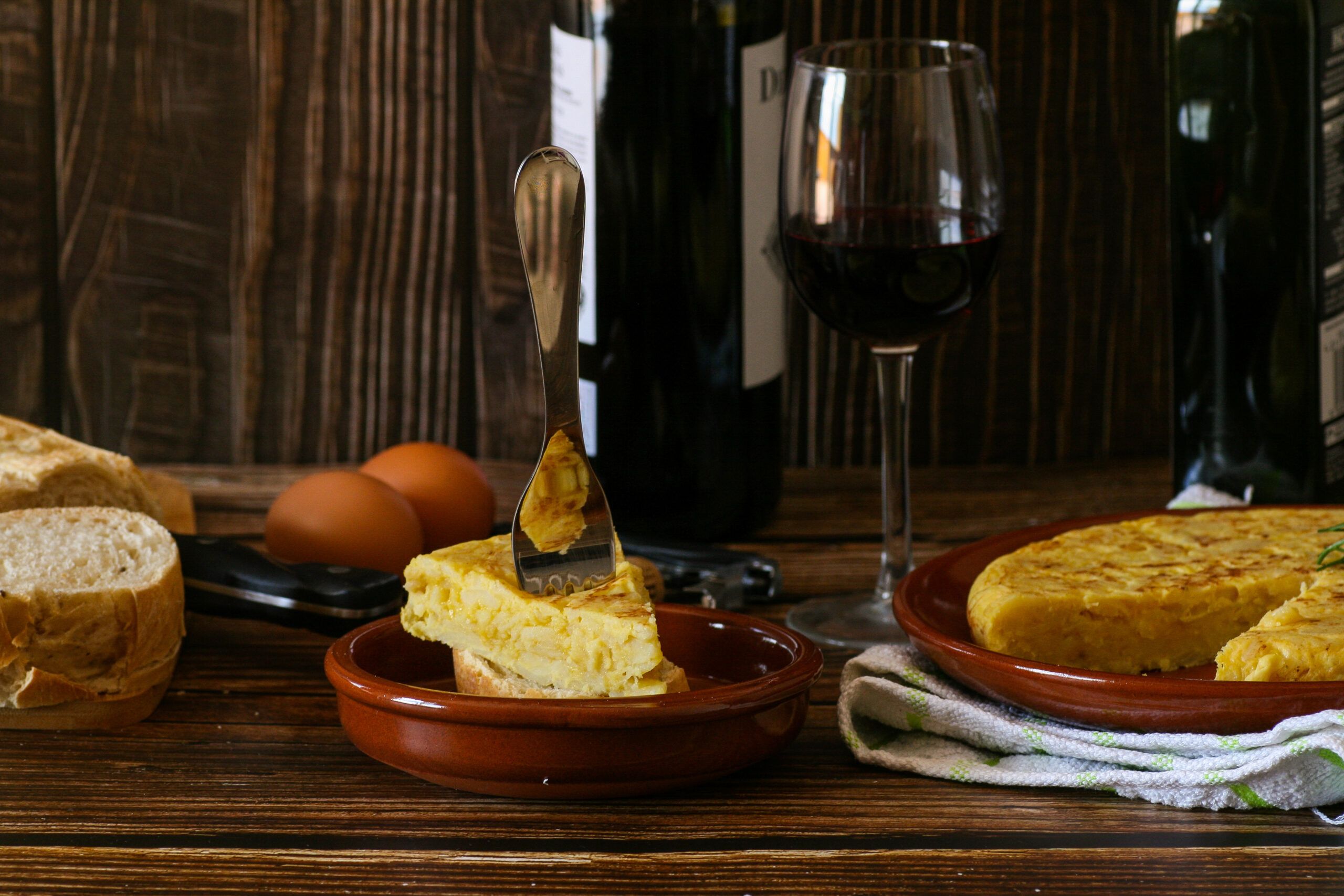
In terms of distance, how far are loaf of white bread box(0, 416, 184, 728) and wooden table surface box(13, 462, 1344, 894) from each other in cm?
2

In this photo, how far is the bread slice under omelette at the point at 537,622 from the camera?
2.28 feet

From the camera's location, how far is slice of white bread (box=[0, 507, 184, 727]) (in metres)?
0.81

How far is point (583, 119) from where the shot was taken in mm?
1174

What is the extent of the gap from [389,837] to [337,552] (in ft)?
1.39

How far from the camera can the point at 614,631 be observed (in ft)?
2.27

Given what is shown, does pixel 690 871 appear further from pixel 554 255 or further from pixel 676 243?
pixel 676 243

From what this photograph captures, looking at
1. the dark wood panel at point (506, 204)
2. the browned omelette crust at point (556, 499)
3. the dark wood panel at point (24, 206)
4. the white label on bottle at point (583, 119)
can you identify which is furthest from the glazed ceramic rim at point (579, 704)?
the dark wood panel at point (24, 206)

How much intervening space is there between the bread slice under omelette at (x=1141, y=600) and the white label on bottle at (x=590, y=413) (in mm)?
441

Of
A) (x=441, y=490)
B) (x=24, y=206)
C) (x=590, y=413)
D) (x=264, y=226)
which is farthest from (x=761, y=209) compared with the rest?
(x=24, y=206)

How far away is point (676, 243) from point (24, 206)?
76 cm

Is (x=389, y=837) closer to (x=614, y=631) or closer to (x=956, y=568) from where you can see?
(x=614, y=631)

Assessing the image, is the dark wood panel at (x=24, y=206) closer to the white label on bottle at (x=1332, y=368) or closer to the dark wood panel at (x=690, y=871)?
the dark wood panel at (x=690, y=871)

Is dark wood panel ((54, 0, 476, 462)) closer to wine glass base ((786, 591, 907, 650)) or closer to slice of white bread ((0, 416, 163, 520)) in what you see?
slice of white bread ((0, 416, 163, 520))

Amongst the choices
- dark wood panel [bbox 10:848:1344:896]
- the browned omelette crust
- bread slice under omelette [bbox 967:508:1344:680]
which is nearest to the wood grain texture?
bread slice under omelette [bbox 967:508:1344:680]
